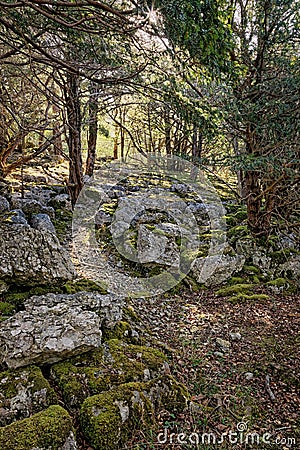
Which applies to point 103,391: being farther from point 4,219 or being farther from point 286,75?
point 286,75

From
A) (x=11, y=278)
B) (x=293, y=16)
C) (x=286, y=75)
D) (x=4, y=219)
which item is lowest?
(x=11, y=278)

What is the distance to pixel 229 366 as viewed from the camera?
3.77 meters

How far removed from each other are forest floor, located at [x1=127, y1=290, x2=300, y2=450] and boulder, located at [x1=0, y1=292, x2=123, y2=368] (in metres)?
0.92

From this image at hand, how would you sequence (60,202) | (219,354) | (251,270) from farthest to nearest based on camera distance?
1. (60,202)
2. (251,270)
3. (219,354)

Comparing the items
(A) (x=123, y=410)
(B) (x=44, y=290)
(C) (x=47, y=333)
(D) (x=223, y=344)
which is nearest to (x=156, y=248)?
(D) (x=223, y=344)

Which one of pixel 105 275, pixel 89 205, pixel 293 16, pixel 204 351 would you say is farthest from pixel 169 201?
pixel 204 351

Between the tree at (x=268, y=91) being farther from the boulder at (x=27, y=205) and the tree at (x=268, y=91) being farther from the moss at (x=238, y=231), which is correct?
the boulder at (x=27, y=205)

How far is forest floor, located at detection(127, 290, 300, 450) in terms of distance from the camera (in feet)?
8.91

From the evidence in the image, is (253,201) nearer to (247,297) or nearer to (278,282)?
(278,282)

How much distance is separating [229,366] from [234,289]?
2133 mm

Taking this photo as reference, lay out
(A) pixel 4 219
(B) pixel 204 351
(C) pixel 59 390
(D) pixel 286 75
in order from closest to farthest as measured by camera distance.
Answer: (C) pixel 59 390 → (B) pixel 204 351 → (A) pixel 4 219 → (D) pixel 286 75

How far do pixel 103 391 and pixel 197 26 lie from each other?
123 inches

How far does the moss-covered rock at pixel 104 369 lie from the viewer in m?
2.62

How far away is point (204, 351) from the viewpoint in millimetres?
4027
